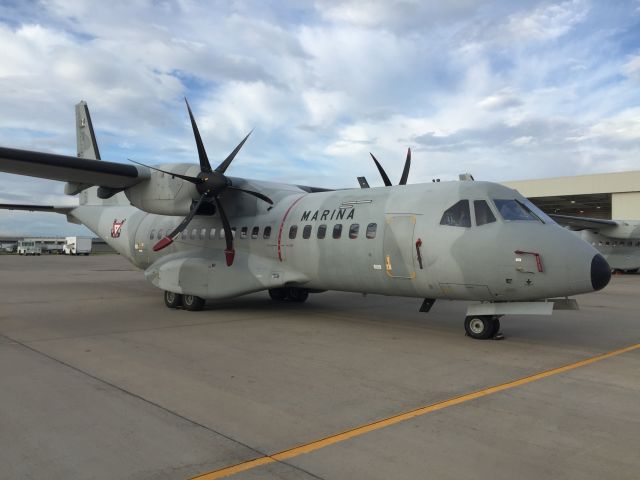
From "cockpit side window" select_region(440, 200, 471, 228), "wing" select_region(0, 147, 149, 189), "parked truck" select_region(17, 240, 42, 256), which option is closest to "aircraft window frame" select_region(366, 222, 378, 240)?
"cockpit side window" select_region(440, 200, 471, 228)

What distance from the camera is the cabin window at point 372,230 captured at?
1019 centimetres

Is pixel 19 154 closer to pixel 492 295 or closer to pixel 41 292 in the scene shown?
pixel 41 292

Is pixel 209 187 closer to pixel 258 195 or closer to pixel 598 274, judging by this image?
pixel 258 195

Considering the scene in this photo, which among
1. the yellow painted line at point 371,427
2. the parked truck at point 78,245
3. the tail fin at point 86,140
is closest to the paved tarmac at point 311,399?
the yellow painted line at point 371,427

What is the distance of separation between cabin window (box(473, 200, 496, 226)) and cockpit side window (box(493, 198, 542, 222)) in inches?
6.9

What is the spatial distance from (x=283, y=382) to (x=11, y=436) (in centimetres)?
290

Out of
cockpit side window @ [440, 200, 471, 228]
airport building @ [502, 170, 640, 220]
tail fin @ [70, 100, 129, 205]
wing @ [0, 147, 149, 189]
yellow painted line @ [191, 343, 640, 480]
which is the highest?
airport building @ [502, 170, 640, 220]

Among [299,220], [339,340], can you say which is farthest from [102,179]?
[339,340]

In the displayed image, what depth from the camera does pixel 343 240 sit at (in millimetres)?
10727

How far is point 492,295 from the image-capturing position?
28.3ft

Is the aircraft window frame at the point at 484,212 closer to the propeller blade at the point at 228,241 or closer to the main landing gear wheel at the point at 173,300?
the propeller blade at the point at 228,241

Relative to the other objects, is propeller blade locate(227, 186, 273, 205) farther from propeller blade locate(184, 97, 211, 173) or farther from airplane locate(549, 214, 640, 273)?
airplane locate(549, 214, 640, 273)

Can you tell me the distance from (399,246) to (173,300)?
6.75 m

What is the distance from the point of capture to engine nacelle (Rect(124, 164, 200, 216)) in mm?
12797
